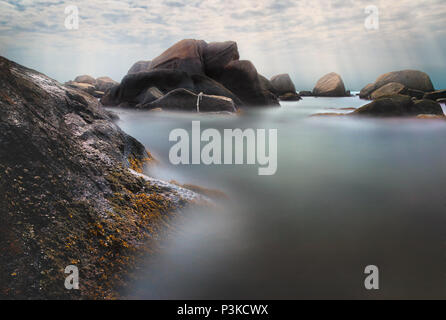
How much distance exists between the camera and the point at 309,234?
2799mm

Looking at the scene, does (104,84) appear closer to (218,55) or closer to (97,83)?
(97,83)

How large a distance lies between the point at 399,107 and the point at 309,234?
10.5 metres

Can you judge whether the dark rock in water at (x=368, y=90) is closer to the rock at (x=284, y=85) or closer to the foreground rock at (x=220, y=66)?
the rock at (x=284, y=85)

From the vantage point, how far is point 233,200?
11.7 ft

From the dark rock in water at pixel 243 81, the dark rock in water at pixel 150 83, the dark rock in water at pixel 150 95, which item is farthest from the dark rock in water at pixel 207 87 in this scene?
the dark rock in water at pixel 243 81

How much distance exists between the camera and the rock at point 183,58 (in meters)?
20.3

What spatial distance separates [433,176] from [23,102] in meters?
5.58

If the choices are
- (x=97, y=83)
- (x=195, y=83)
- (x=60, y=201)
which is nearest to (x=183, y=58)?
(x=195, y=83)

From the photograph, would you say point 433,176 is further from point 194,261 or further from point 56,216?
point 56,216

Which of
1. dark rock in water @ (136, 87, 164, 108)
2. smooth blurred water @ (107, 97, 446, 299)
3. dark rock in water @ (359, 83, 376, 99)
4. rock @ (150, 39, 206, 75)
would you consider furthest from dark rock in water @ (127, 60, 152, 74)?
smooth blurred water @ (107, 97, 446, 299)

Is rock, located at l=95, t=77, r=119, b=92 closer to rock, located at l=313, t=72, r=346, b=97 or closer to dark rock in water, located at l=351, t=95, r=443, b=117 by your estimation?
rock, located at l=313, t=72, r=346, b=97

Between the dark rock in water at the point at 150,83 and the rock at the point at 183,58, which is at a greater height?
the rock at the point at 183,58

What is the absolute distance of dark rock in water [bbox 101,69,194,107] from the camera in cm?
1703
